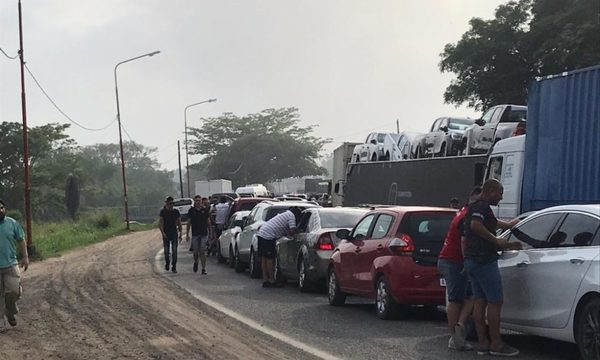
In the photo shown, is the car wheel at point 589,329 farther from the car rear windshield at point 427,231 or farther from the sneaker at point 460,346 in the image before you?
the car rear windshield at point 427,231

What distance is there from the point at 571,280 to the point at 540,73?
107 ft

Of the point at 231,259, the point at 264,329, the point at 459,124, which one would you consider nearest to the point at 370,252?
the point at 264,329

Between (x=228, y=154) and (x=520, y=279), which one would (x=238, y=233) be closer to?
(x=520, y=279)

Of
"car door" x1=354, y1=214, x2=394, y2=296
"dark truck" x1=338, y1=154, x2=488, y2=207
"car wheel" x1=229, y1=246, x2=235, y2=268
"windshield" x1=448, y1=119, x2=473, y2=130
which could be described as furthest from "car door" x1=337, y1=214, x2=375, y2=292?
"windshield" x1=448, y1=119, x2=473, y2=130

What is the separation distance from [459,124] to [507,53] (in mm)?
15518

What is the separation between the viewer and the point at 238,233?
21844mm

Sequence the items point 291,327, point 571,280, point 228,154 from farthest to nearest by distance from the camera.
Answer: point 228,154
point 291,327
point 571,280

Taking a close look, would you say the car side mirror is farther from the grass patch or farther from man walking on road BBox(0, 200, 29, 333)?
the grass patch

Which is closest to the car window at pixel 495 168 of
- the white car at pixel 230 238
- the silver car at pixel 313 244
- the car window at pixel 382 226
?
the silver car at pixel 313 244

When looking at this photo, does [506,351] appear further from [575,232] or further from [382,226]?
[382,226]

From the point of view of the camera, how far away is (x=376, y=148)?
30.7 meters

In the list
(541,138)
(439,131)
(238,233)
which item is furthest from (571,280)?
(439,131)

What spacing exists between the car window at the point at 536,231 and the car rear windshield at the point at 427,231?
2.32 m

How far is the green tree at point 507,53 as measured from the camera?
38.0m
